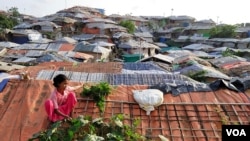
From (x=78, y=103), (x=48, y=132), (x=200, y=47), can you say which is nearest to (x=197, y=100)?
(x=78, y=103)

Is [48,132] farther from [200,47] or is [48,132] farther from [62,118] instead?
[200,47]

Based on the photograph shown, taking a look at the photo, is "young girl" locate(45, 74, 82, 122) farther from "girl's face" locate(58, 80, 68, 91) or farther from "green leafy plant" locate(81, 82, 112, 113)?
"green leafy plant" locate(81, 82, 112, 113)

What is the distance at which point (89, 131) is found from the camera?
4.97 meters

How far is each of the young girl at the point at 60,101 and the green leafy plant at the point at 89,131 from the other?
0.28 meters

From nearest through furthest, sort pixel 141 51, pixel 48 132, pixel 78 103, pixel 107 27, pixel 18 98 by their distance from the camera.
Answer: pixel 48 132 → pixel 78 103 → pixel 18 98 → pixel 141 51 → pixel 107 27

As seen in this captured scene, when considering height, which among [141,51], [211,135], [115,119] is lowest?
[141,51]

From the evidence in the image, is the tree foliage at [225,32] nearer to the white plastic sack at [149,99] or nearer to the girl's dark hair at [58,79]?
the white plastic sack at [149,99]

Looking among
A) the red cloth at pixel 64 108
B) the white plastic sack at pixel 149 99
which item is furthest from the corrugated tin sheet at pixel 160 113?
the red cloth at pixel 64 108

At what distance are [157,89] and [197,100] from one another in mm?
918

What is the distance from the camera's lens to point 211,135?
5309 mm

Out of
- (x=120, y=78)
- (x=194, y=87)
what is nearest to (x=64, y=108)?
(x=194, y=87)

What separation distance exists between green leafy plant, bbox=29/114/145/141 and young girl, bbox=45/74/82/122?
28 centimetres

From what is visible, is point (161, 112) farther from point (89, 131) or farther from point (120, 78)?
point (120, 78)

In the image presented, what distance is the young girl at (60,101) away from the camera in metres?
5.26
